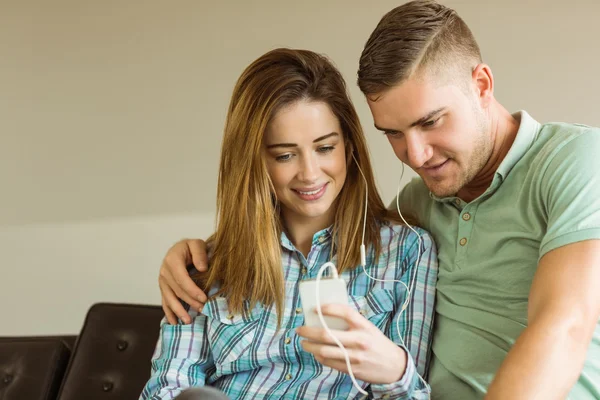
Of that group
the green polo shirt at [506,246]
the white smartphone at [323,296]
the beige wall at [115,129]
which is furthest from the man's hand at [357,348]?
the beige wall at [115,129]

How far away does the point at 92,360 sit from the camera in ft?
7.25

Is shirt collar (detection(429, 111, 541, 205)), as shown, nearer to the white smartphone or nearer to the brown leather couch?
the white smartphone

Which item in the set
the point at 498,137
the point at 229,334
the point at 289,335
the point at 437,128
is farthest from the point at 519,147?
the point at 229,334

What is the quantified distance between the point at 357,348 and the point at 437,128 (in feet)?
1.71

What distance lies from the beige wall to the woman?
727 mm

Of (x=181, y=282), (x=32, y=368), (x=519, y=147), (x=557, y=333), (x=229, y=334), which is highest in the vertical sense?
(x=519, y=147)

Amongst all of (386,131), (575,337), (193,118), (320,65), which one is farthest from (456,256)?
(193,118)

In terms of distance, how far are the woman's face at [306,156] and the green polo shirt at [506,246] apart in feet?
0.94

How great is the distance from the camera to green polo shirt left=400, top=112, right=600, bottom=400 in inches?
55.2

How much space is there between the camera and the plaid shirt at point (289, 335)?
1.69 meters

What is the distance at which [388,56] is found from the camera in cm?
155

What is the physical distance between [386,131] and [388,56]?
6.6 inches

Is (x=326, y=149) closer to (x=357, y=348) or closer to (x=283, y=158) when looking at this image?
(x=283, y=158)

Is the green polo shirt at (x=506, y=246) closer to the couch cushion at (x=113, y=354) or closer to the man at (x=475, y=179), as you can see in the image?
the man at (x=475, y=179)
